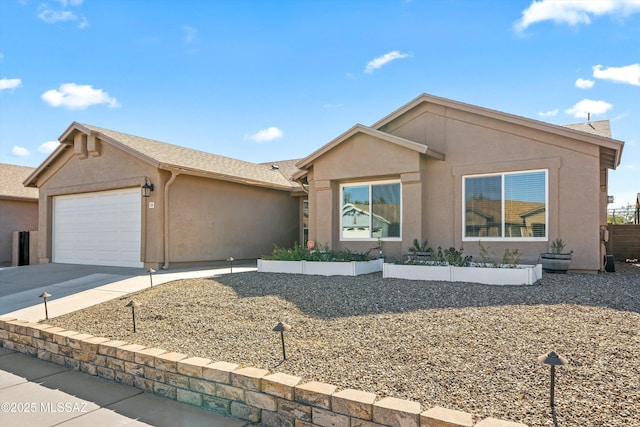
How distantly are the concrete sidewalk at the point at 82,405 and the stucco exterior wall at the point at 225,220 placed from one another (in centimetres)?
816

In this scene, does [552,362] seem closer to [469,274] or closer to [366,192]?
[469,274]

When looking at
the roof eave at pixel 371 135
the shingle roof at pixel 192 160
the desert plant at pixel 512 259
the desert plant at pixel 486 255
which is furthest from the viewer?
the shingle roof at pixel 192 160

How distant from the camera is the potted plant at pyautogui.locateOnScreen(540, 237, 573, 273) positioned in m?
8.84

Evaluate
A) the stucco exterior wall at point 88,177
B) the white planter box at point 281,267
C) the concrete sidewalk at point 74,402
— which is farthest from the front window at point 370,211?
the concrete sidewalk at point 74,402

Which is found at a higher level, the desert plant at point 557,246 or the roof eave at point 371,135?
the roof eave at point 371,135

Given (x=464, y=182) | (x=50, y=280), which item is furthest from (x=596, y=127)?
(x=50, y=280)

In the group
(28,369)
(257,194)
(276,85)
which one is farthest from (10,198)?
(28,369)

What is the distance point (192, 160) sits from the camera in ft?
45.9

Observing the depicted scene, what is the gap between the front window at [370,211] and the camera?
11258 mm

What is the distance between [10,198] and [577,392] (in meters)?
20.7

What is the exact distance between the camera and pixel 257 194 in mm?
15945

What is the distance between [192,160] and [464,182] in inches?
342

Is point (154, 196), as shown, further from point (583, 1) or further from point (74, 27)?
point (583, 1)

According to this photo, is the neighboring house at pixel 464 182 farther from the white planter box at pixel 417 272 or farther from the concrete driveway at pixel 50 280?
the concrete driveway at pixel 50 280
